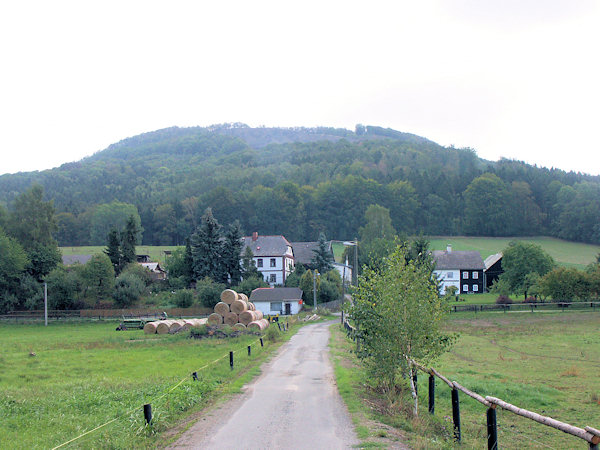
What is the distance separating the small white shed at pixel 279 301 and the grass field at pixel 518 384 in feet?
91.4

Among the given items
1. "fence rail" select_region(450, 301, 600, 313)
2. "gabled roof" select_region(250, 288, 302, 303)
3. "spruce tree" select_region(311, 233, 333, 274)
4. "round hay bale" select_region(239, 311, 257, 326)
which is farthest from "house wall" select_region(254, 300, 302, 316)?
"round hay bale" select_region(239, 311, 257, 326)

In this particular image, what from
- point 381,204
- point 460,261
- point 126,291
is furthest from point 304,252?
point 381,204

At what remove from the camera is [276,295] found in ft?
217

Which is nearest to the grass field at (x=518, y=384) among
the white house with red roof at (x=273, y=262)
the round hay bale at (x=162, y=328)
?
the round hay bale at (x=162, y=328)

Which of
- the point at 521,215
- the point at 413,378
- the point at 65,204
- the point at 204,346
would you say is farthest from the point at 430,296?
the point at 65,204

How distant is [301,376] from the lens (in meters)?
20.1

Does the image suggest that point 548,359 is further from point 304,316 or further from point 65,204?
point 65,204

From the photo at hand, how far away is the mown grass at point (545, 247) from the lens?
96.5 meters

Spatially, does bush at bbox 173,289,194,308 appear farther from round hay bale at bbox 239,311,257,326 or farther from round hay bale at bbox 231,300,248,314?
round hay bale at bbox 239,311,257,326

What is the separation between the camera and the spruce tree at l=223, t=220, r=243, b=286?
247ft

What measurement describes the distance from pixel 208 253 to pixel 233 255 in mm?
3669

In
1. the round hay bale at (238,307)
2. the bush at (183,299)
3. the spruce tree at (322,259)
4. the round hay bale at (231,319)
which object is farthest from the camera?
the spruce tree at (322,259)

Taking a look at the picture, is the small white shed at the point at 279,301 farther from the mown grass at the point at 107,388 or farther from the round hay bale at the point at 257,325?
the mown grass at the point at 107,388

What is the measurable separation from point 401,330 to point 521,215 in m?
121
